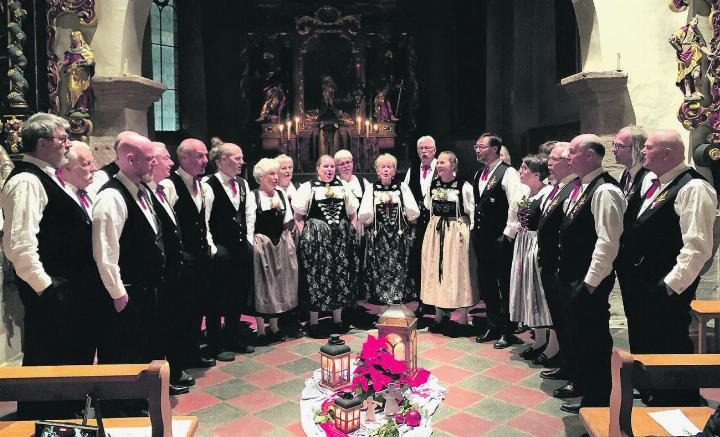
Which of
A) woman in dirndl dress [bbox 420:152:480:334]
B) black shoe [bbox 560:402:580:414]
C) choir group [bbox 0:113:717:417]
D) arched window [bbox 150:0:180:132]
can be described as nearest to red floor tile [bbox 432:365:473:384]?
choir group [bbox 0:113:717:417]

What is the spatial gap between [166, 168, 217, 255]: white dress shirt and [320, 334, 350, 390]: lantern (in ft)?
4.70

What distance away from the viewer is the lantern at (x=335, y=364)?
14.5 feet

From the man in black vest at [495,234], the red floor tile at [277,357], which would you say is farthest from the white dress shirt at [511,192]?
the red floor tile at [277,357]

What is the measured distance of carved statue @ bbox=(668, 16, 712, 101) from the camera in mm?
5320

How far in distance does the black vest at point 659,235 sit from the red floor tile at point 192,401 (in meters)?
2.97

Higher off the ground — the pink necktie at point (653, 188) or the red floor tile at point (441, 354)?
the pink necktie at point (653, 188)

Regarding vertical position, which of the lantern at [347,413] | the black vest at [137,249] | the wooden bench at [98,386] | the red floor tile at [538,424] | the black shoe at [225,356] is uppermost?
the black vest at [137,249]

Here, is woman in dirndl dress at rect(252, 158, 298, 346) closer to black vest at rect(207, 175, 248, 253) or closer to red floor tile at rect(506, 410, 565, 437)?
black vest at rect(207, 175, 248, 253)

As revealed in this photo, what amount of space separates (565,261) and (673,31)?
305cm

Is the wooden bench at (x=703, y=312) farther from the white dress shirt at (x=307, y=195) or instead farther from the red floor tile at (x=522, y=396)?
the white dress shirt at (x=307, y=195)

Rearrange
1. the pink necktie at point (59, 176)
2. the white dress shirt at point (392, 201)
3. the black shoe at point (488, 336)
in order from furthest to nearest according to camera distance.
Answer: the white dress shirt at point (392, 201), the black shoe at point (488, 336), the pink necktie at point (59, 176)

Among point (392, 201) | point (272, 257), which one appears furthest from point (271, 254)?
point (392, 201)

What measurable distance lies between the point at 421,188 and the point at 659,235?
3.16m

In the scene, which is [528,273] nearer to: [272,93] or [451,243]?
[451,243]
